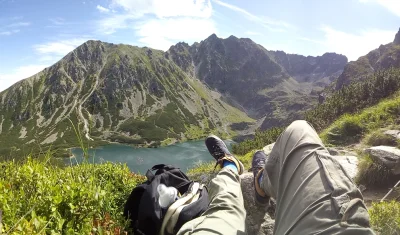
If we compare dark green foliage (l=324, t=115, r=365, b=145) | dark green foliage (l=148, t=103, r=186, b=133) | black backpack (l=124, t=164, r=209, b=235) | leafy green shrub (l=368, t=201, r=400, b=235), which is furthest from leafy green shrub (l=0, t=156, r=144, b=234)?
dark green foliage (l=148, t=103, r=186, b=133)

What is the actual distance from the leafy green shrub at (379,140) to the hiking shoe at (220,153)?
15.3ft

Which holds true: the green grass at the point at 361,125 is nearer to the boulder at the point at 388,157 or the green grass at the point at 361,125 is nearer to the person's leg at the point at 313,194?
the boulder at the point at 388,157

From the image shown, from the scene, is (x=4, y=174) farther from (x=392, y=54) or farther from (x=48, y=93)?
(x=48, y=93)

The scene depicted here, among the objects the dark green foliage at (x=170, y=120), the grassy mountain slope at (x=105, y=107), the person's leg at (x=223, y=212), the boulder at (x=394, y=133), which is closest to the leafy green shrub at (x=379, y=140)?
the boulder at (x=394, y=133)

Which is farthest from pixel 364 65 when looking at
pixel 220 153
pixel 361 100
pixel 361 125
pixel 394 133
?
pixel 220 153

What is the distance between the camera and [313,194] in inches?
78.5

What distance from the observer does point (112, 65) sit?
199 metres

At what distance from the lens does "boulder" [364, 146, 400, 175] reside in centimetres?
537

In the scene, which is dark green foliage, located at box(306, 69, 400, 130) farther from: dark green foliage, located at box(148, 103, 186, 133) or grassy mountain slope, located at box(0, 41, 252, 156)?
dark green foliage, located at box(148, 103, 186, 133)

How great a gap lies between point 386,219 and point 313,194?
2.41 m

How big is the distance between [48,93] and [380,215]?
193 meters

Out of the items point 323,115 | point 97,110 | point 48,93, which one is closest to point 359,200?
point 323,115

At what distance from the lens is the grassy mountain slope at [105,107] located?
138625mm

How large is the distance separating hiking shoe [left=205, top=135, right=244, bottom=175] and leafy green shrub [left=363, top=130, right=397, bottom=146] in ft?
15.3
